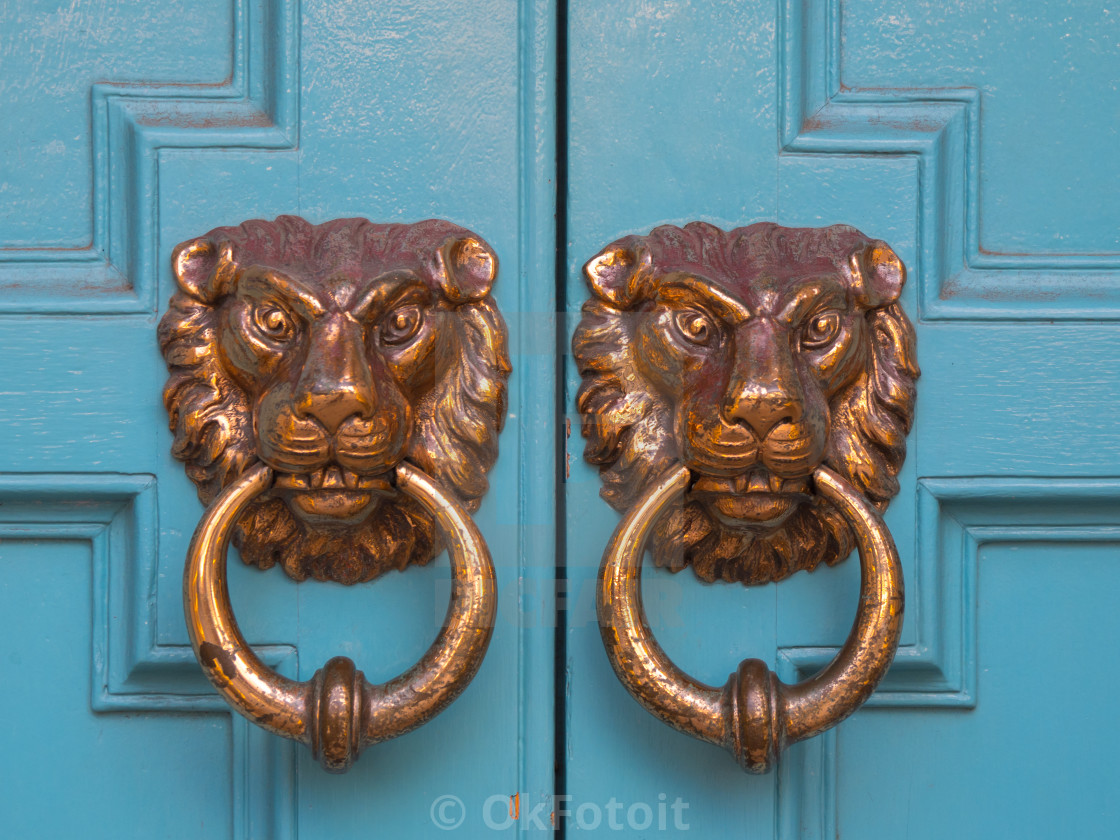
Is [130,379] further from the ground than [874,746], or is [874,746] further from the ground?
[130,379]

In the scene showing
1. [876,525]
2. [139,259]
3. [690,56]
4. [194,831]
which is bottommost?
[194,831]

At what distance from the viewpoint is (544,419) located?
1.63 feet

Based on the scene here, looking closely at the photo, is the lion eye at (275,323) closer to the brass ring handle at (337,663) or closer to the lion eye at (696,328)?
the brass ring handle at (337,663)

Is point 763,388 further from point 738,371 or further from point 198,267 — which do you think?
point 198,267

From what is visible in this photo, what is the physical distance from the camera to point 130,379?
499mm

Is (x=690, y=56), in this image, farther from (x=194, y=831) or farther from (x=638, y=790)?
(x=194, y=831)

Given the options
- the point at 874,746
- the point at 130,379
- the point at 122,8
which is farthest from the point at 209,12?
the point at 874,746

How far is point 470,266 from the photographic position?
48cm

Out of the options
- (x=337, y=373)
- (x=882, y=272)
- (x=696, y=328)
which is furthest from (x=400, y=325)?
(x=882, y=272)

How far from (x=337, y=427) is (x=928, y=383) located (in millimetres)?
319

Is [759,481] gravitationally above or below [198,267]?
below

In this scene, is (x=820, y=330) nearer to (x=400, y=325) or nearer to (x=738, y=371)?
(x=738, y=371)

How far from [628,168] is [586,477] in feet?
0.56

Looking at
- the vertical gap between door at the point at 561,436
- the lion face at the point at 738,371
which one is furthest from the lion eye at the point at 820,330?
the vertical gap between door at the point at 561,436
